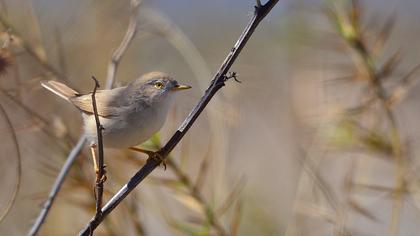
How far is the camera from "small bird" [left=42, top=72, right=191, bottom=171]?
268cm

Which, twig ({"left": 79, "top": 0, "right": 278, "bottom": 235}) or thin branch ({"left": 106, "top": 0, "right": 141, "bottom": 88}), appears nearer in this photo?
twig ({"left": 79, "top": 0, "right": 278, "bottom": 235})

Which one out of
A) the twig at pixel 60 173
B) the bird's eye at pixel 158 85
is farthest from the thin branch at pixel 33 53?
the bird's eye at pixel 158 85

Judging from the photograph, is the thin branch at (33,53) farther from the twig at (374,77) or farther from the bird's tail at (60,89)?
the twig at (374,77)

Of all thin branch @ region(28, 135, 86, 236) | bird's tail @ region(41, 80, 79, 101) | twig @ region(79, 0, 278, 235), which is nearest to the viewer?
twig @ region(79, 0, 278, 235)

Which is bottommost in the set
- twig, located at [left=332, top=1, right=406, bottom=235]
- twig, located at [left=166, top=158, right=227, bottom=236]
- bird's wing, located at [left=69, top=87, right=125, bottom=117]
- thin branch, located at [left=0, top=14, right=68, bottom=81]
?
twig, located at [left=166, top=158, right=227, bottom=236]

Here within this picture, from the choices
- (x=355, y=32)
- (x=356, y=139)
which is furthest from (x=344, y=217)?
(x=355, y=32)

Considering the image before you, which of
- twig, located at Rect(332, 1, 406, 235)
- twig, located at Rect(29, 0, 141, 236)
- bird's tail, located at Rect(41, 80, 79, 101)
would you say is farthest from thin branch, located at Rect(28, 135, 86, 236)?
twig, located at Rect(332, 1, 406, 235)

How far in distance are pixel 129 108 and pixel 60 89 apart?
38cm

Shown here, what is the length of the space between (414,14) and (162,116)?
4679 mm

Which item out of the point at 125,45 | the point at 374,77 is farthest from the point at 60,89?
the point at 374,77

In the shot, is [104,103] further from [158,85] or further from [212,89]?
[212,89]

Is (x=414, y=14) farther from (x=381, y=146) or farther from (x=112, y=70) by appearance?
(x=112, y=70)

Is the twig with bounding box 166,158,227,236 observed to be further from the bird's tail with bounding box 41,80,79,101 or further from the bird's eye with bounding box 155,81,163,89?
the bird's tail with bounding box 41,80,79,101

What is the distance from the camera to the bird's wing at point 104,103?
2848mm
